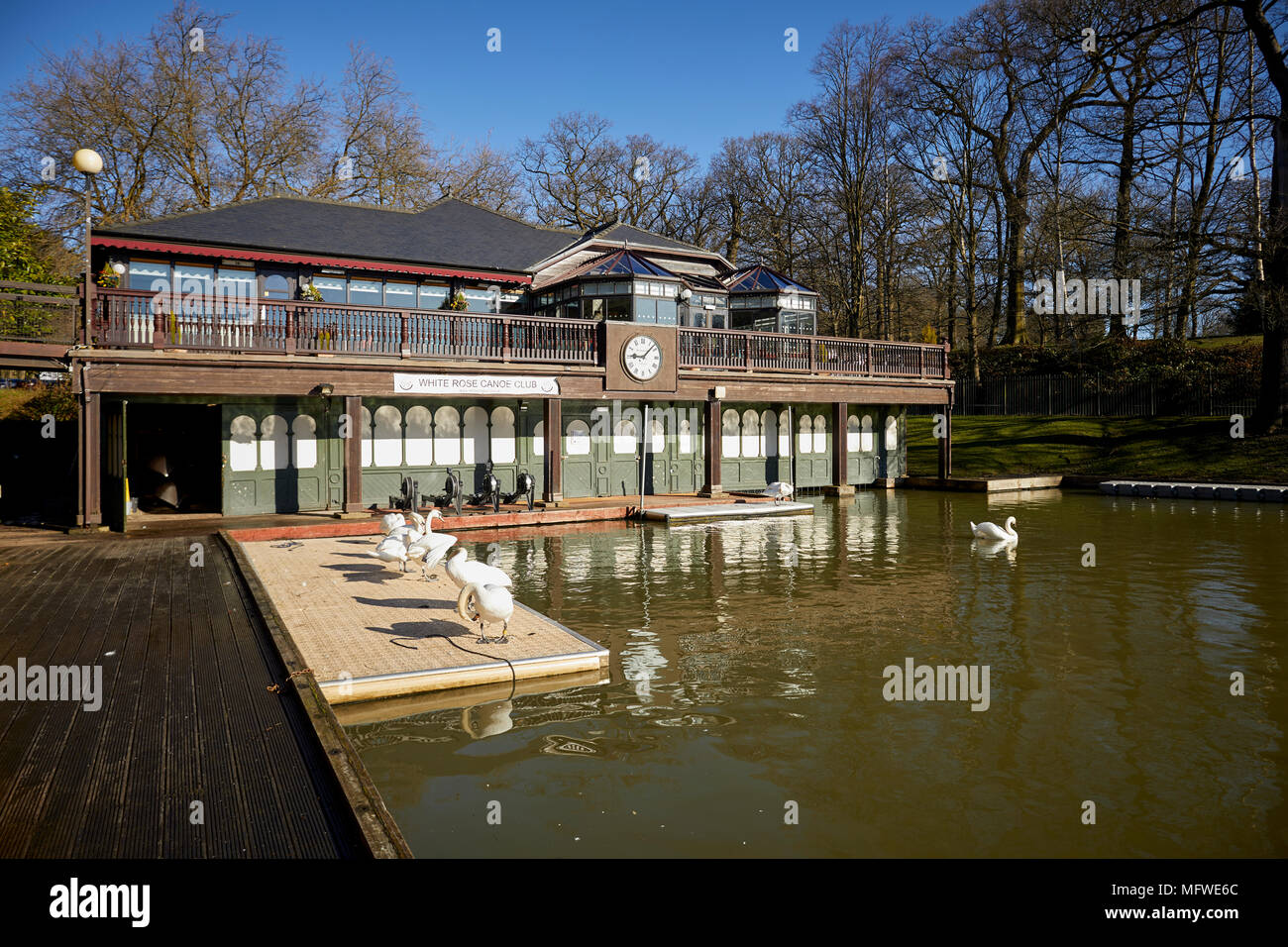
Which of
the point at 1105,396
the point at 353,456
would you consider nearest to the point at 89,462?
the point at 353,456

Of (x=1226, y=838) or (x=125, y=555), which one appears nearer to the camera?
(x=1226, y=838)

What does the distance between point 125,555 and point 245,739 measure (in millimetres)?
9878

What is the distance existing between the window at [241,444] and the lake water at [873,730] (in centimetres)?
1002

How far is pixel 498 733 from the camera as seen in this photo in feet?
23.3

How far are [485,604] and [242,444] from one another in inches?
552

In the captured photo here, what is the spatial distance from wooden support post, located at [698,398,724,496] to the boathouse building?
0.07 metres

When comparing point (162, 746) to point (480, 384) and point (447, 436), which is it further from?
point (447, 436)

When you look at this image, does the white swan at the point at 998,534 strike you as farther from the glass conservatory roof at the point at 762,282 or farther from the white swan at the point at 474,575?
the glass conservatory roof at the point at 762,282

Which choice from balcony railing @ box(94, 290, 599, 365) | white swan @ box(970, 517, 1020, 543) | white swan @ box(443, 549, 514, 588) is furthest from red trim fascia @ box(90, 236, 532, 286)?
white swan @ box(443, 549, 514, 588)

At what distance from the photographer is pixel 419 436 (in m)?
22.3

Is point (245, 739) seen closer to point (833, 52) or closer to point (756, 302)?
point (756, 302)

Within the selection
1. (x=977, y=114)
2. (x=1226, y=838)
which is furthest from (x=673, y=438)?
(x=977, y=114)

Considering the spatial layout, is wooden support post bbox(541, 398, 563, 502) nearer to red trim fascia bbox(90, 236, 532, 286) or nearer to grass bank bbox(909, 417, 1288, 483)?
red trim fascia bbox(90, 236, 532, 286)

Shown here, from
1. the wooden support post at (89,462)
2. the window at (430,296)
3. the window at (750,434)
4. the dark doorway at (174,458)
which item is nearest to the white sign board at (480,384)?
the dark doorway at (174,458)
